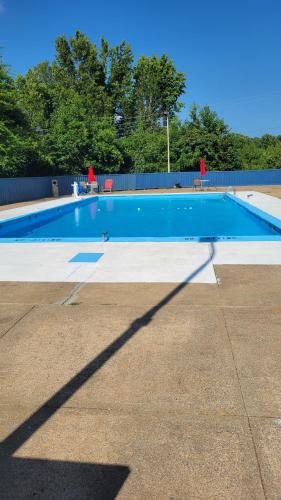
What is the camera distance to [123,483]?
1780 mm

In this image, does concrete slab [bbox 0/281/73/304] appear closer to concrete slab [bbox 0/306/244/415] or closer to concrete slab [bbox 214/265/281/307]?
concrete slab [bbox 0/306/244/415]

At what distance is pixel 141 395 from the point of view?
2.48m

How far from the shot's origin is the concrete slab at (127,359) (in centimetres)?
246

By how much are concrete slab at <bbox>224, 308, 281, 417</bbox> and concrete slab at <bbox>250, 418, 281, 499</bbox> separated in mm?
91

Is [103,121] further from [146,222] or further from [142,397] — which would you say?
[142,397]

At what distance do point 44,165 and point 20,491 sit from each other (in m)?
25.7

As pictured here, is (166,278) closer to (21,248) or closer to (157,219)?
(21,248)

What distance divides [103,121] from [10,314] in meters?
27.7

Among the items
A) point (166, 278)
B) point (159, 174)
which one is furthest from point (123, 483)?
point (159, 174)

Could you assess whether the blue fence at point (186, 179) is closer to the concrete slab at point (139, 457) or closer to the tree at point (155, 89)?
the tree at point (155, 89)

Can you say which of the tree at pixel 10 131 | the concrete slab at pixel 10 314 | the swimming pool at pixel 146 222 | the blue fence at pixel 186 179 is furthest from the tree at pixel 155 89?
the concrete slab at pixel 10 314

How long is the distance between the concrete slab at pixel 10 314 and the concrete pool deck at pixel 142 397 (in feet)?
0.04

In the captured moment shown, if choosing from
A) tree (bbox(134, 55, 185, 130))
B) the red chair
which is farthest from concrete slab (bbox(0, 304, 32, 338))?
tree (bbox(134, 55, 185, 130))

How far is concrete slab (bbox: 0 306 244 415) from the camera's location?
2458 millimetres
